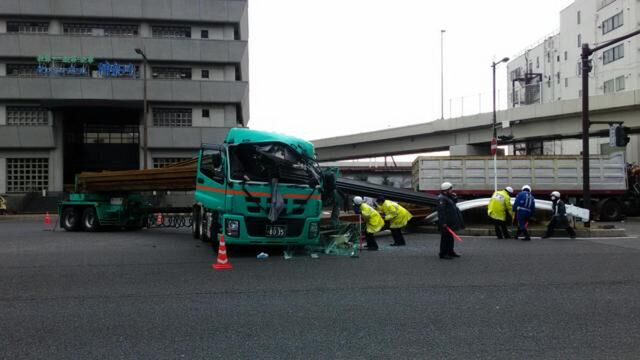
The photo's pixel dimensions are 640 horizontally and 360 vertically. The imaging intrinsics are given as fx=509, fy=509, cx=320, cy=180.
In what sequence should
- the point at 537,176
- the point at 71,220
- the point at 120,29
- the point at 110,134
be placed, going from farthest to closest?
the point at 110,134
the point at 120,29
the point at 537,176
the point at 71,220

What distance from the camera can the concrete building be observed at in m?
42.8

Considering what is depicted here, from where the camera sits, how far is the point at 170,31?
41000 millimetres

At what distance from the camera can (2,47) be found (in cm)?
3762

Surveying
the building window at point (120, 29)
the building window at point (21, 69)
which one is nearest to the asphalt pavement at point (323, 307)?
the building window at point (21, 69)

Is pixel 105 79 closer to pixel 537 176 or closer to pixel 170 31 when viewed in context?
pixel 170 31

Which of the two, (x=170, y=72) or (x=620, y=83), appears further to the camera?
(x=620, y=83)

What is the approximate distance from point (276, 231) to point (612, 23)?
149ft

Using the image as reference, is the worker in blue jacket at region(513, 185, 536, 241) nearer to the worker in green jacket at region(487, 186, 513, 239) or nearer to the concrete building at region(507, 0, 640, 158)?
the worker in green jacket at region(487, 186, 513, 239)

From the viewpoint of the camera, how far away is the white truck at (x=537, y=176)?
2277 cm

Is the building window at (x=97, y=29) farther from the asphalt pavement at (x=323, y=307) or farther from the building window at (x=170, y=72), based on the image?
the asphalt pavement at (x=323, y=307)

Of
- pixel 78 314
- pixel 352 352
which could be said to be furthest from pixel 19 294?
pixel 352 352

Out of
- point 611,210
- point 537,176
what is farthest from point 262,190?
point 611,210

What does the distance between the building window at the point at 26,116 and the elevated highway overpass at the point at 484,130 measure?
76.1 feet

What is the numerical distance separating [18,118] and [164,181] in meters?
28.9
